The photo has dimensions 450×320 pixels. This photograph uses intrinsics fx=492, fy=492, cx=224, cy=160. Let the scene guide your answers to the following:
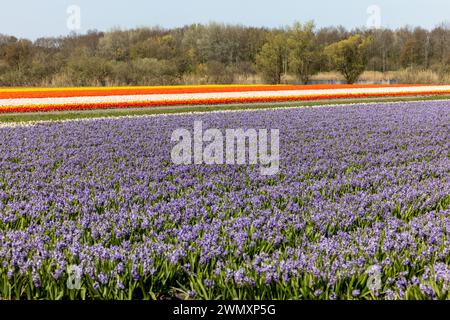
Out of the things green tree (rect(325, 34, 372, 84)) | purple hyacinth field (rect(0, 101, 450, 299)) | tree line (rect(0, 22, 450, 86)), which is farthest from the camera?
green tree (rect(325, 34, 372, 84))

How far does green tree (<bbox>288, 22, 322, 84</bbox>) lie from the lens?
181 ft

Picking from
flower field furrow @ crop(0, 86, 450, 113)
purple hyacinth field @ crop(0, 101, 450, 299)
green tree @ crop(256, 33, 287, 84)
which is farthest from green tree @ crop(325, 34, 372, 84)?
purple hyacinth field @ crop(0, 101, 450, 299)

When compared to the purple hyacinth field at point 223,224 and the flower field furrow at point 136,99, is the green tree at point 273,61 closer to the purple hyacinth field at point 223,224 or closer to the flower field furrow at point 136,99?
the flower field furrow at point 136,99

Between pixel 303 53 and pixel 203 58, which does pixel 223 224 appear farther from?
pixel 203 58

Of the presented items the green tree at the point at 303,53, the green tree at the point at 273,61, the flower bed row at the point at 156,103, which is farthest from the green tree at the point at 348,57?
the flower bed row at the point at 156,103

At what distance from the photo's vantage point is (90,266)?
4711 millimetres

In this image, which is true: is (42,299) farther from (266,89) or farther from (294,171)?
(266,89)

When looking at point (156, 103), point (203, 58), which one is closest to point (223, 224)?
point (156, 103)

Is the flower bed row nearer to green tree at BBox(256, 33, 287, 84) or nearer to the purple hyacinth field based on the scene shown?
the purple hyacinth field

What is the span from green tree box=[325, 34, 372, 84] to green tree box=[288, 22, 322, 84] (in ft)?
5.69

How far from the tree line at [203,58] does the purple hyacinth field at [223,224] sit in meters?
35.4

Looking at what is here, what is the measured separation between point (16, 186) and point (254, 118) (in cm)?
1233

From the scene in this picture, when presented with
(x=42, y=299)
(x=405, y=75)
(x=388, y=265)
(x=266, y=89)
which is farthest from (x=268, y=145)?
(x=405, y=75)
